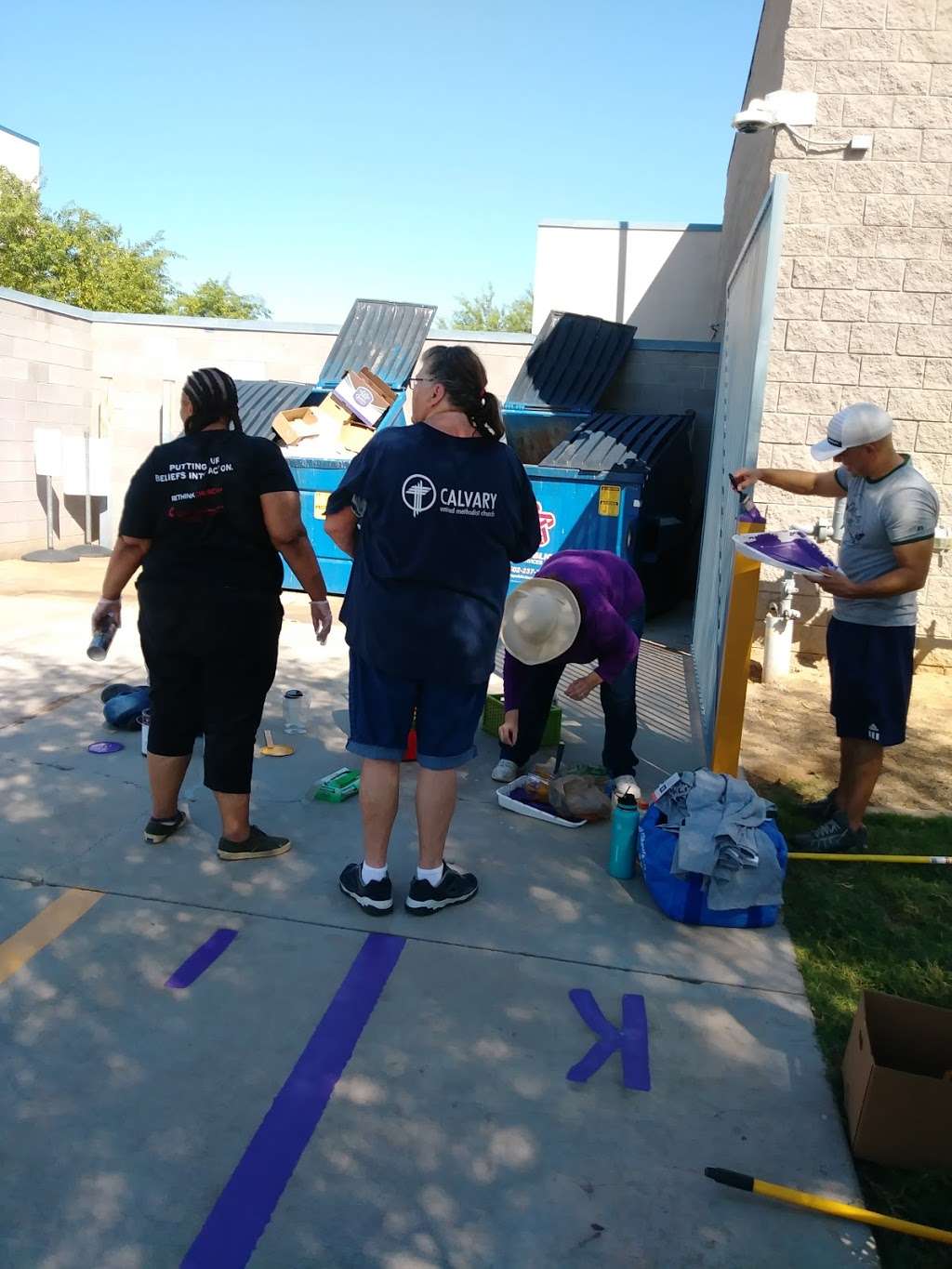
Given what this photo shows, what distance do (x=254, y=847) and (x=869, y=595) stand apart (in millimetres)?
2589

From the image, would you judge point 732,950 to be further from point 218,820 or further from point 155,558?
point 155,558

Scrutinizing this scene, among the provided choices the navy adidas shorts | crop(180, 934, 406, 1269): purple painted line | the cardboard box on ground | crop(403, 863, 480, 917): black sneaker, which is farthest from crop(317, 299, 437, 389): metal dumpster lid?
crop(180, 934, 406, 1269): purple painted line

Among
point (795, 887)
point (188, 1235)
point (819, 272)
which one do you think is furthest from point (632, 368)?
point (188, 1235)

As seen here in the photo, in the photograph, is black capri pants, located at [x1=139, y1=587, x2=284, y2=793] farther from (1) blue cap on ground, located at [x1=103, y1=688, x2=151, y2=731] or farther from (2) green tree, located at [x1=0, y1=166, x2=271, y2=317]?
(2) green tree, located at [x1=0, y1=166, x2=271, y2=317]

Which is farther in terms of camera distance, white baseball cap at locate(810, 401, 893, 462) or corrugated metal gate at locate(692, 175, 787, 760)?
corrugated metal gate at locate(692, 175, 787, 760)

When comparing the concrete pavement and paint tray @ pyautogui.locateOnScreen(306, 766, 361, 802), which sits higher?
paint tray @ pyautogui.locateOnScreen(306, 766, 361, 802)

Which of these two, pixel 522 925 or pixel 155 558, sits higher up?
pixel 155 558

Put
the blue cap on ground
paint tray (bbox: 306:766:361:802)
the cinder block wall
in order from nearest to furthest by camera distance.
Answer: paint tray (bbox: 306:766:361:802), the blue cap on ground, the cinder block wall

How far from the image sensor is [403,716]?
3441 millimetres

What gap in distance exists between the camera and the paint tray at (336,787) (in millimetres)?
4590

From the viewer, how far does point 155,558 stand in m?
3.66

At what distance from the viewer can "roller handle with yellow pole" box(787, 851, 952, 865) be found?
4035mm

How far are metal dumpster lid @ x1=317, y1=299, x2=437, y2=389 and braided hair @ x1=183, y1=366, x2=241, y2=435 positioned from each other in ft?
21.8

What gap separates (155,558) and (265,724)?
7.11ft
